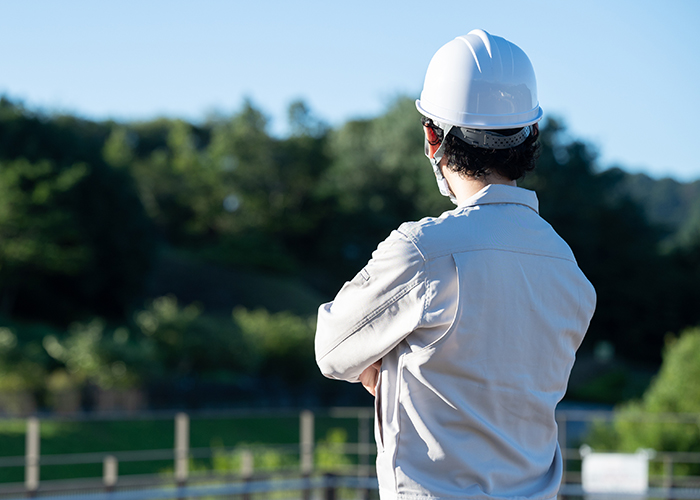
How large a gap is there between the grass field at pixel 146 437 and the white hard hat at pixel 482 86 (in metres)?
9.06

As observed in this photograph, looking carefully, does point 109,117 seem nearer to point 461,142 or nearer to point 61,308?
point 61,308

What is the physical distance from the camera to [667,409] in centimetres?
1007

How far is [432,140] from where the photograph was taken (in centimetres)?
128

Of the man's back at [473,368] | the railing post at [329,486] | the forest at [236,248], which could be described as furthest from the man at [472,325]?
the forest at [236,248]

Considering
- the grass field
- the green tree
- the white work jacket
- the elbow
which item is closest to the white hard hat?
the white work jacket

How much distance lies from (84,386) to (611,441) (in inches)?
345

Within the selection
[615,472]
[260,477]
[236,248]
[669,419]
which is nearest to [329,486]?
[260,477]

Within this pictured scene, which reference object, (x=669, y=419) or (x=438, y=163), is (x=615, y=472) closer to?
(x=669, y=419)

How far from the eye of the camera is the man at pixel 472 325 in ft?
3.60

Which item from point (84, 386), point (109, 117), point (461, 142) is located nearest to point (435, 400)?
point (461, 142)

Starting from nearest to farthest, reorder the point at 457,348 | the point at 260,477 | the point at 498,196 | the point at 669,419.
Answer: the point at 457,348
the point at 498,196
the point at 260,477
the point at 669,419

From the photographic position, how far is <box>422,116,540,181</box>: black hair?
4.05 feet

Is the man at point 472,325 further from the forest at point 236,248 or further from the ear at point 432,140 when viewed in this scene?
the forest at point 236,248

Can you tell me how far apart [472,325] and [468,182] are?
0.27 metres
